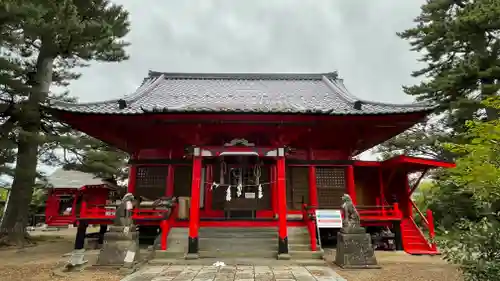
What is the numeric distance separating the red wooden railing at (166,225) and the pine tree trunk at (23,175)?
6064mm

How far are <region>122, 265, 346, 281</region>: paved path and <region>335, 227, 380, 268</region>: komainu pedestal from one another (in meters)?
0.59

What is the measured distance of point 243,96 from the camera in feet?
47.2

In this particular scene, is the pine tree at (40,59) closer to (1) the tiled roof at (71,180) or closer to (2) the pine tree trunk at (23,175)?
(2) the pine tree trunk at (23,175)

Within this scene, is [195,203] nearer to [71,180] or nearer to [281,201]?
[281,201]

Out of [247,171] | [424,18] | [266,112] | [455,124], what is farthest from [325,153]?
[424,18]

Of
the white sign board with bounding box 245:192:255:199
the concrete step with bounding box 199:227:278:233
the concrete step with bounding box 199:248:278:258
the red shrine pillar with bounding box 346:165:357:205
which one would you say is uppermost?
the red shrine pillar with bounding box 346:165:357:205

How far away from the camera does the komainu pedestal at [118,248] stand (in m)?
7.46

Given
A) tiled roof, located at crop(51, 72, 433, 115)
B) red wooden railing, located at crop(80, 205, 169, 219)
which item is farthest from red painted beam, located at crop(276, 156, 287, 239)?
red wooden railing, located at crop(80, 205, 169, 219)

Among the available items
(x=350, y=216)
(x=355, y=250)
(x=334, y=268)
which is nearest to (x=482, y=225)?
(x=355, y=250)

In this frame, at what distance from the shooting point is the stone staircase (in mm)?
8336

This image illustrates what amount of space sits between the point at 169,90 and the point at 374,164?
10.3 m

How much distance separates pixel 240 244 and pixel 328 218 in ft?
9.40

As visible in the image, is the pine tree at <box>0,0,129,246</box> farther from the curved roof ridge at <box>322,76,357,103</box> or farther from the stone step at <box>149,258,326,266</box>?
the curved roof ridge at <box>322,76,357,103</box>

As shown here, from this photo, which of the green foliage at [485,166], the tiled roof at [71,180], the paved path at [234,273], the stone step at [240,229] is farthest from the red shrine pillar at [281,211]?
the tiled roof at [71,180]
